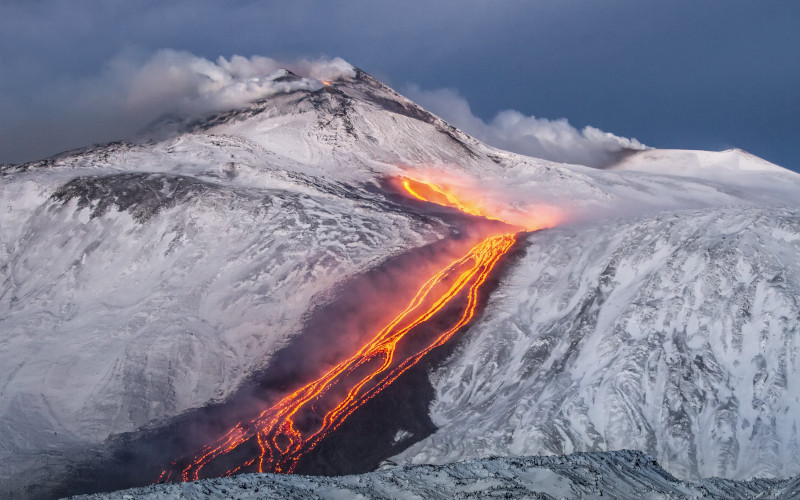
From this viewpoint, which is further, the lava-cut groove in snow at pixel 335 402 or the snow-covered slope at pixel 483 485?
the lava-cut groove in snow at pixel 335 402

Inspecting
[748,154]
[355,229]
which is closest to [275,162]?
[355,229]

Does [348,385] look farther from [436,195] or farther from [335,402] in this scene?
[436,195]

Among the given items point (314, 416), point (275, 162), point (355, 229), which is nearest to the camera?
point (314, 416)

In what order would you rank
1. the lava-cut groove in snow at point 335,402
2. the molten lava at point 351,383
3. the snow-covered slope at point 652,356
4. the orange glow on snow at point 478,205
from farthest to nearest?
the orange glow on snow at point 478,205
the molten lava at point 351,383
the lava-cut groove in snow at point 335,402
the snow-covered slope at point 652,356

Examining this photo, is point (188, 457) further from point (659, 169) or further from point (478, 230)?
point (659, 169)

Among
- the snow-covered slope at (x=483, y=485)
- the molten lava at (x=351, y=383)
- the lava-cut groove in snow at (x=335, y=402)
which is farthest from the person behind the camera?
the molten lava at (x=351, y=383)

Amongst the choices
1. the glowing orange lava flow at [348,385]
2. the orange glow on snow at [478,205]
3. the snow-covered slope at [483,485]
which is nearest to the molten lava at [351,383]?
the glowing orange lava flow at [348,385]

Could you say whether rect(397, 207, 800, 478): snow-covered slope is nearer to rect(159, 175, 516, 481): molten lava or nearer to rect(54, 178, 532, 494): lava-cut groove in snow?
rect(54, 178, 532, 494): lava-cut groove in snow

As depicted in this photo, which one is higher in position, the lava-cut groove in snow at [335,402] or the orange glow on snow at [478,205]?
the orange glow on snow at [478,205]

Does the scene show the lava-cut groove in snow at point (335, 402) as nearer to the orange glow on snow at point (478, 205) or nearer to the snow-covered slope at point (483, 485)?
the orange glow on snow at point (478, 205)
